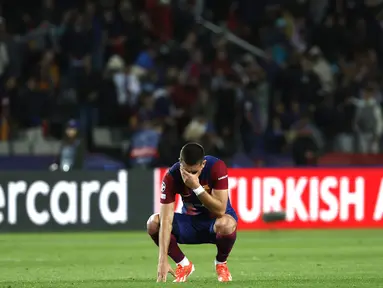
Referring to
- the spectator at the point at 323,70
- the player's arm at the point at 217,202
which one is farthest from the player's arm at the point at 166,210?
the spectator at the point at 323,70

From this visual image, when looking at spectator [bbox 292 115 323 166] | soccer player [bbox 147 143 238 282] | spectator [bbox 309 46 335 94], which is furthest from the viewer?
spectator [bbox 309 46 335 94]

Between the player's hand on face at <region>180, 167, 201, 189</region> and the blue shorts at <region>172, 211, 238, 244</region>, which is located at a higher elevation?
the player's hand on face at <region>180, 167, 201, 189</region>

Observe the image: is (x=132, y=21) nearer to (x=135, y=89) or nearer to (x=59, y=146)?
(x=135, y=89)

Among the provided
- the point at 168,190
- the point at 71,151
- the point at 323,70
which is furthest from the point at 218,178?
the point at 323,70

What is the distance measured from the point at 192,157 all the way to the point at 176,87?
12.7m

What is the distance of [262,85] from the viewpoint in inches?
934

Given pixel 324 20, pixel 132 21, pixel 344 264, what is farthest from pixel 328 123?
pixel 344 264

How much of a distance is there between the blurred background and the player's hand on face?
10.8 m

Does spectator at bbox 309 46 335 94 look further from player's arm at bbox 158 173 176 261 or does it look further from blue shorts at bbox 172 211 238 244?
player's arm at bbox 158 173 176 261

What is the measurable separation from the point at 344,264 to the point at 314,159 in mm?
8523

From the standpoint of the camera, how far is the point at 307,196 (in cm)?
2112

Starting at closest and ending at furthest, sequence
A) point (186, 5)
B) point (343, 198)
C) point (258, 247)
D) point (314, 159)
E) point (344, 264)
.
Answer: point (344, 264) → point (258, 247) → point (343, 198) → point (314, 159) → point (186, 5)

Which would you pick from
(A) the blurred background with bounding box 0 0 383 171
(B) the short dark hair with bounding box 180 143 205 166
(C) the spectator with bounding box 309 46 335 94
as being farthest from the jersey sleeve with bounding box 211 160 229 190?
(C) the spectator with bounding box 309 46 335 94

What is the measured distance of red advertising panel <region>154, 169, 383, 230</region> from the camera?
21.0 metres
